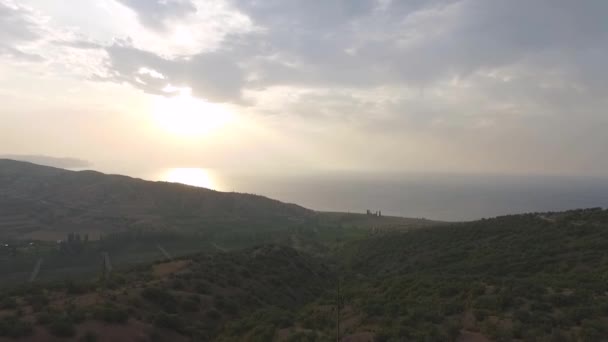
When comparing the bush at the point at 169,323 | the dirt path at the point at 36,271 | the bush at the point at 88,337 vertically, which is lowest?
the dirt path at the point at 36,271

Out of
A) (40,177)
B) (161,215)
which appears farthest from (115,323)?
(40,177)

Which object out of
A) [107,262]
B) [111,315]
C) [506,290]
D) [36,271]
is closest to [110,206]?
[107,262]

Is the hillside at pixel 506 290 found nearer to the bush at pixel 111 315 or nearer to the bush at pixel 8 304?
the bush at pixel 111 315

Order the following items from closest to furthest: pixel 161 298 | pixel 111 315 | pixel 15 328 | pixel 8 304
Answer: pixel 15 328, pixel 111 315, pixel 8 304, pixel 161 298

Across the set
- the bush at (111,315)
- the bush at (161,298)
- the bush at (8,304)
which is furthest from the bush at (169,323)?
the bush at (8,304)

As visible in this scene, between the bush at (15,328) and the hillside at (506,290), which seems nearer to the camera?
the hillside at (506,290)

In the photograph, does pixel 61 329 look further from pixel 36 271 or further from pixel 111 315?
pixel 36 271

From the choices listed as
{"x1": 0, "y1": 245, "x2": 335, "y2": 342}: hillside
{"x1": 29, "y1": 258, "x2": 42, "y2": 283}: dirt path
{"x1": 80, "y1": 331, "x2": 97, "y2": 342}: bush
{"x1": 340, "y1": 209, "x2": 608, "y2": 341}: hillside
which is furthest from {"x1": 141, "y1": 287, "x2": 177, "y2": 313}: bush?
{"x1": 29, "y1": 258, "x2": 42, "y2": 283}: dirt path

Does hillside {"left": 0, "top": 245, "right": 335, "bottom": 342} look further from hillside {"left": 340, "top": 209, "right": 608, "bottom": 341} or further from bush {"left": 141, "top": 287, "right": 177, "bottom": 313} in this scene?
hillside {"left": 340, "top": 209, "right": 608, "bottom": 341}
